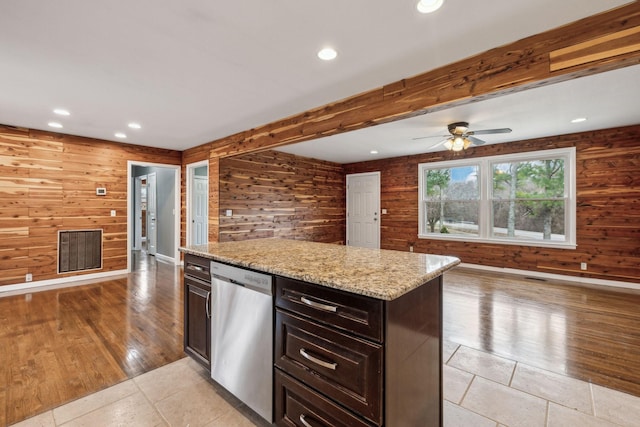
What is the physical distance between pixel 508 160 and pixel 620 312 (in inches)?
114

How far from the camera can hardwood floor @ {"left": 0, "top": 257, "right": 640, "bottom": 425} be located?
2.10m

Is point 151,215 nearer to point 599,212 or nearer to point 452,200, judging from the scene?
point 452,200

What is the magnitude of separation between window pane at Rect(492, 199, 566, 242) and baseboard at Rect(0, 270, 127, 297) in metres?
7.15

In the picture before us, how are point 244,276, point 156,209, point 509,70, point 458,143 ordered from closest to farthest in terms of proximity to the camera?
point 244,276, point 509,70, point 458,143, point 156,209

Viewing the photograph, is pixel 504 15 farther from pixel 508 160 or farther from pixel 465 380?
pixel 508 160

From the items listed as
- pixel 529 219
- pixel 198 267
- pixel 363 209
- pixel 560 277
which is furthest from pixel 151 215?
pixel 560 277

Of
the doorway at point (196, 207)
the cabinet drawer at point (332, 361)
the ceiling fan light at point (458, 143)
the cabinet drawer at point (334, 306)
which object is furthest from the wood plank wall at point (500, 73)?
the doorway at point (196, 207)

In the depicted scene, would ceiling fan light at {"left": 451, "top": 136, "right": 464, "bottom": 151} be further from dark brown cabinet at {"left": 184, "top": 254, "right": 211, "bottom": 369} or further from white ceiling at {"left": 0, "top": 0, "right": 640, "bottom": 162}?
dark brown cabinet at {"left": 184, "top": 254, "right": 211, "bottom": 369}

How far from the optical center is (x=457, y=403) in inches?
73.8

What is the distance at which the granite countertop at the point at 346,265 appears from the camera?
1209mm

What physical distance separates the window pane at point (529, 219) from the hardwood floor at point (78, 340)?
5.62m

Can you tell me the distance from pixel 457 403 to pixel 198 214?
561cm

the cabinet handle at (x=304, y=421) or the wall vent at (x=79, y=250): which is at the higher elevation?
the wall vent at (x=79, y=250)

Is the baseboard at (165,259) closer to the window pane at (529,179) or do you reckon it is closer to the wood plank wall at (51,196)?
the wood plank wall at (51,196)
